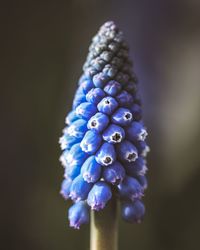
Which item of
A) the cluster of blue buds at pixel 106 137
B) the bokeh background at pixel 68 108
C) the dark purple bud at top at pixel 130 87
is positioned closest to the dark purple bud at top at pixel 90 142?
the cluster of blue buds at pixel 106 137

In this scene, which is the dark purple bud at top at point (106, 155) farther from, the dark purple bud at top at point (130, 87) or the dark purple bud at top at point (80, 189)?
the dark purple bud at top at point (130, 87)

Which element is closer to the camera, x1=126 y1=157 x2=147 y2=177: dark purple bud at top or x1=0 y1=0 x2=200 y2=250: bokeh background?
x1=126 y1=157 x2=147 y2=177: dark purple bud at top

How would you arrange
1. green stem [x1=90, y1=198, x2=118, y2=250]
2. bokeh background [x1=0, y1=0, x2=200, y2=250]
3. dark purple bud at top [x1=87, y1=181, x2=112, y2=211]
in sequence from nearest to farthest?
dark purple bud at top [x1=87, y1=181, x2=112, y2=211], green stem [x1=90, y1=198, x2=118, y2=250], bokeh background [x1=0, y1=0, x2=200, y2=250]

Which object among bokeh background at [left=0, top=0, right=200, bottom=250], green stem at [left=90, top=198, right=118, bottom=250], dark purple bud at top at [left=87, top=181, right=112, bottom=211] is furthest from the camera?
bokeh background at [left=0, top=0, right=200, bottom=250]

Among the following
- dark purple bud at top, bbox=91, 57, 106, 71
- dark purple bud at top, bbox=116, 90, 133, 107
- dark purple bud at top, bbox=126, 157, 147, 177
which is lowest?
dark purple bud at top, bbox=126, 157, 147, 177

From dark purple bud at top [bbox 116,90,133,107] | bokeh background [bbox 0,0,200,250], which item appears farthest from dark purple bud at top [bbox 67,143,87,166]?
bokeh background [bbox 0,0,200,250]

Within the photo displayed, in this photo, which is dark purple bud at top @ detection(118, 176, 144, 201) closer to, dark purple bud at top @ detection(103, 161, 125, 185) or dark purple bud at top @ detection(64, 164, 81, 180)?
dark purple bud at top @ detection(103, 161, 125, 185)

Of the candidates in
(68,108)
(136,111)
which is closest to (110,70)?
(136,111)
